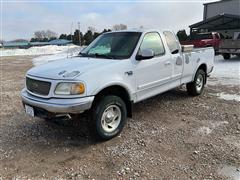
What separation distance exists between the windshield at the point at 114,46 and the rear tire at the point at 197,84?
2553 millimetres

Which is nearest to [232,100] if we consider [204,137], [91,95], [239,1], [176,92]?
[176,92]

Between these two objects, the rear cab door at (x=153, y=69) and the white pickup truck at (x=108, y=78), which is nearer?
the white pickup truck at (x=108, y=78)

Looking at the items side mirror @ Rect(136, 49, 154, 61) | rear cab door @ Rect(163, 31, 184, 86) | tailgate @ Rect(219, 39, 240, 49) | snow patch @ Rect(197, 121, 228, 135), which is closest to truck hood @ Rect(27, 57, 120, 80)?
side mirror @ Rect(136, 49, 154, 61)

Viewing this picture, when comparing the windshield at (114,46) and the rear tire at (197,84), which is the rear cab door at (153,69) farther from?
the rear tire at (197,84)

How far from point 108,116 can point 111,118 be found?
0.09m

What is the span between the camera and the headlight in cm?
383

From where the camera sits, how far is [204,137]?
176 inches

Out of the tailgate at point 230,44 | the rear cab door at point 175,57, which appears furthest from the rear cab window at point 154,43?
the tailgate at point 230,44

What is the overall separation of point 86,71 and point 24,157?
166cm

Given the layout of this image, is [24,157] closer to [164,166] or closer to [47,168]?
[47,168]

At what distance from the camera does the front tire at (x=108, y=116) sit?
4.09 m

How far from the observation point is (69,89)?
12.7 ft

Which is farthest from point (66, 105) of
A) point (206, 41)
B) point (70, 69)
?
point (206, 41)

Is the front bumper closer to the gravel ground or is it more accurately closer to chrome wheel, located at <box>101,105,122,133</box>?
chrome wheel, located at <box>101,105,122,133</box>
